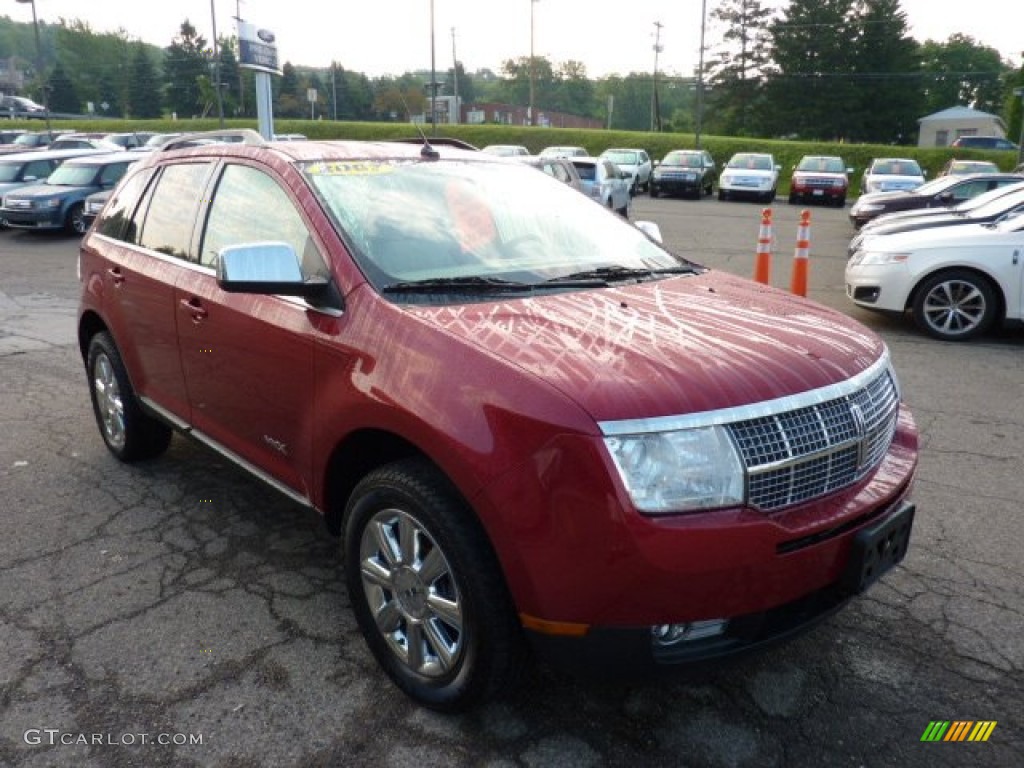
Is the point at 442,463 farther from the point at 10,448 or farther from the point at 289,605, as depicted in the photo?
the point at 10,448

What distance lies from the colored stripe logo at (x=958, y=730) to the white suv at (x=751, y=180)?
1029 inches

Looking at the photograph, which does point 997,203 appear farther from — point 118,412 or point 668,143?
point 668,143

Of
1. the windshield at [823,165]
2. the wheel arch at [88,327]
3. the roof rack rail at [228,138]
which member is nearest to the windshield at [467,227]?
the roof rack rail at [228,138]

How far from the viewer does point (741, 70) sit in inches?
2899

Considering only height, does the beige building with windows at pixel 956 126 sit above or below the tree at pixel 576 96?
below

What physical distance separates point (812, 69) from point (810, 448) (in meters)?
75.5

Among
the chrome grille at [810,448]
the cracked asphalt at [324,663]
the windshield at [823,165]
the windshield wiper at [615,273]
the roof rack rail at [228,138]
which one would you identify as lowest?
the cracked asphalt at [324,663]

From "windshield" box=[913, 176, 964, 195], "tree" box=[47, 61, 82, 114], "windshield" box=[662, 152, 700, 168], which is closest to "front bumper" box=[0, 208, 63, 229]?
"windshield" box=[913, 176, 964, 195]

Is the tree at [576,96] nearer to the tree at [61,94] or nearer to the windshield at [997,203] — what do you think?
the tree at [61,94]

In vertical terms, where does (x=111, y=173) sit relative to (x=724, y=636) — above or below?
above

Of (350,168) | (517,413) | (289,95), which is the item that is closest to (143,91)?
(289,95)

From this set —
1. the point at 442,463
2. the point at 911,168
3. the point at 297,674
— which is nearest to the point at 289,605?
the point at 297,674

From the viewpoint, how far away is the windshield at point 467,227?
9.78 ft

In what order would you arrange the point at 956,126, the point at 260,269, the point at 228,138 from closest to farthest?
the point at 260,269 < the point at 228,138 < the point at 956,126
